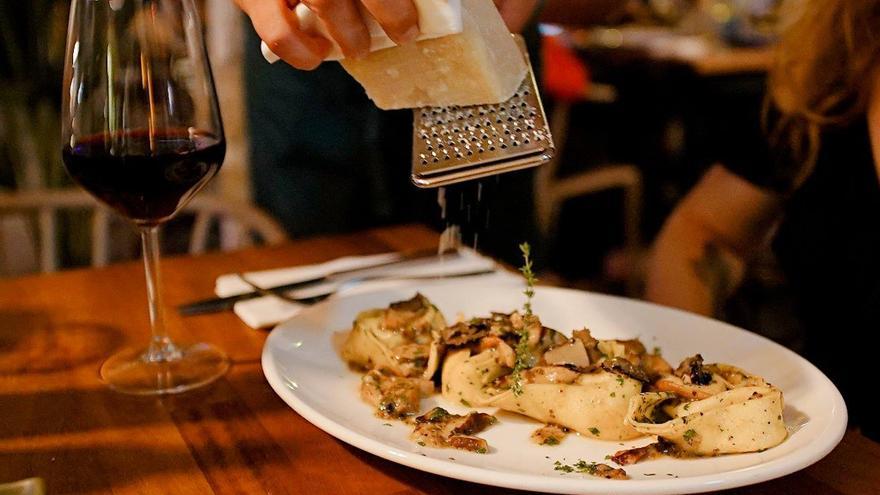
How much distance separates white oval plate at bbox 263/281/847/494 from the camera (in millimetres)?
857

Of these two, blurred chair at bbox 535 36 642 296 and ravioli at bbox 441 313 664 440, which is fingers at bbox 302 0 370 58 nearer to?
ravioli at bbox 441 313 664 440

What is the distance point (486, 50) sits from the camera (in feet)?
3.52

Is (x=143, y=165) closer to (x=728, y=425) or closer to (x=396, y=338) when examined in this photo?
(x=396, y=338)

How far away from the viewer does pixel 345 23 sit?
3.42ft

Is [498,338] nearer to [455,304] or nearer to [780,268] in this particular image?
[455,304]

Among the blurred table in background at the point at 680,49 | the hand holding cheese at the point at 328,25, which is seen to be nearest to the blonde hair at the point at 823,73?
the hand holding cheese at the point at 328,25

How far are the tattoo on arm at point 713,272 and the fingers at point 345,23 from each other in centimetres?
106

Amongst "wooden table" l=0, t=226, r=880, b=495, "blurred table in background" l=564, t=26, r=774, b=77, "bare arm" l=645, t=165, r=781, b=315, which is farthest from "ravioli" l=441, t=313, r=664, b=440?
"blurred table in background" l=564, t=26, r=774, b=77

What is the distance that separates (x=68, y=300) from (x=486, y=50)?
0.89 m

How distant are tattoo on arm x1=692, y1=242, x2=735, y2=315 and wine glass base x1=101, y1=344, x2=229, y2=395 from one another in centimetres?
107

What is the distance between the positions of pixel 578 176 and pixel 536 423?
3.64 m

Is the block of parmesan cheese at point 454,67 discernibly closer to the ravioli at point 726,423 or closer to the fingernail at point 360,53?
the fingernail at point 360,53

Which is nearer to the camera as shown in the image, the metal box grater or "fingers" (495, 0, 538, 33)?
the metal box grater

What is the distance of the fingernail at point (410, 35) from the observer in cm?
104
